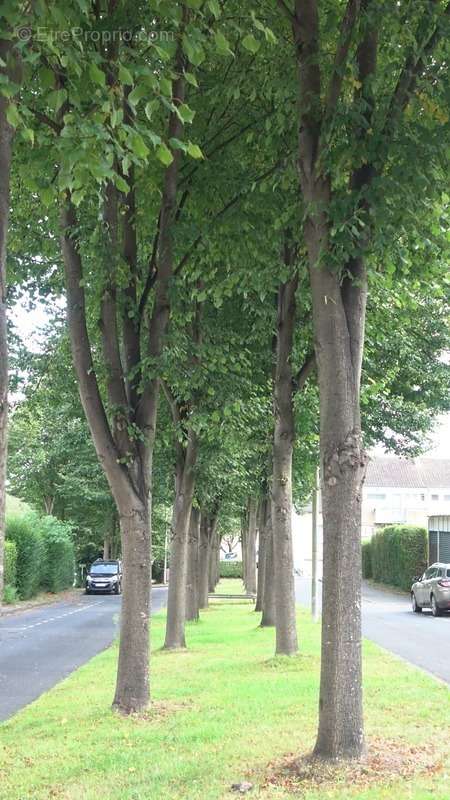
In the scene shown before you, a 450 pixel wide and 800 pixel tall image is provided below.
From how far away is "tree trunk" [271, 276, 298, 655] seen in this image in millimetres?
12406

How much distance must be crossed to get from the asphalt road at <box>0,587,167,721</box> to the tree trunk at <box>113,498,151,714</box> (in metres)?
1.98

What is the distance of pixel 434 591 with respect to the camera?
24984 millimetres

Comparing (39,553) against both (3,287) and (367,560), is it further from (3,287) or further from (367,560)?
(3,287)

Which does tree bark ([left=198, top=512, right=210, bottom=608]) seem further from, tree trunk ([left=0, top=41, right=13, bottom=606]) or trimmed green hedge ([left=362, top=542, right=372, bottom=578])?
tree trunk ([left=0, top=41, right=13, bottom=606])

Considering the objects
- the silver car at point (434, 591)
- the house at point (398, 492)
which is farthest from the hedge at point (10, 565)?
the house at point (398, 492)

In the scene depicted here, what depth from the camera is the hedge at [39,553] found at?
35184 mm

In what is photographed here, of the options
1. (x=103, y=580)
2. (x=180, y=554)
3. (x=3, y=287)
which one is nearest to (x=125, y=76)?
(x=3, y=287)

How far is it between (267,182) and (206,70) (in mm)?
2201

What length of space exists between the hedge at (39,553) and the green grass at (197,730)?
2352 cm

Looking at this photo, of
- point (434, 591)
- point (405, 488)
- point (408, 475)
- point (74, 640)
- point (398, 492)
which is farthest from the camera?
point (408, 475)

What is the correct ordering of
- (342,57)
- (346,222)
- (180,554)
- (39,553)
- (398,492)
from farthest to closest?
1. (398,492)
2. (39,553)
3. (180,554)
4. (342,57)
5. (346,222)

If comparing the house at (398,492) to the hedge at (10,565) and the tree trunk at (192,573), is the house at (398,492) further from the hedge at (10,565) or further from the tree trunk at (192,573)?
the tree trunk at (192,573)

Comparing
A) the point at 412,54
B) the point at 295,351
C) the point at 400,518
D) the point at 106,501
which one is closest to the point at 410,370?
the point at 295,351

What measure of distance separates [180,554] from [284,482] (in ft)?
10.4
